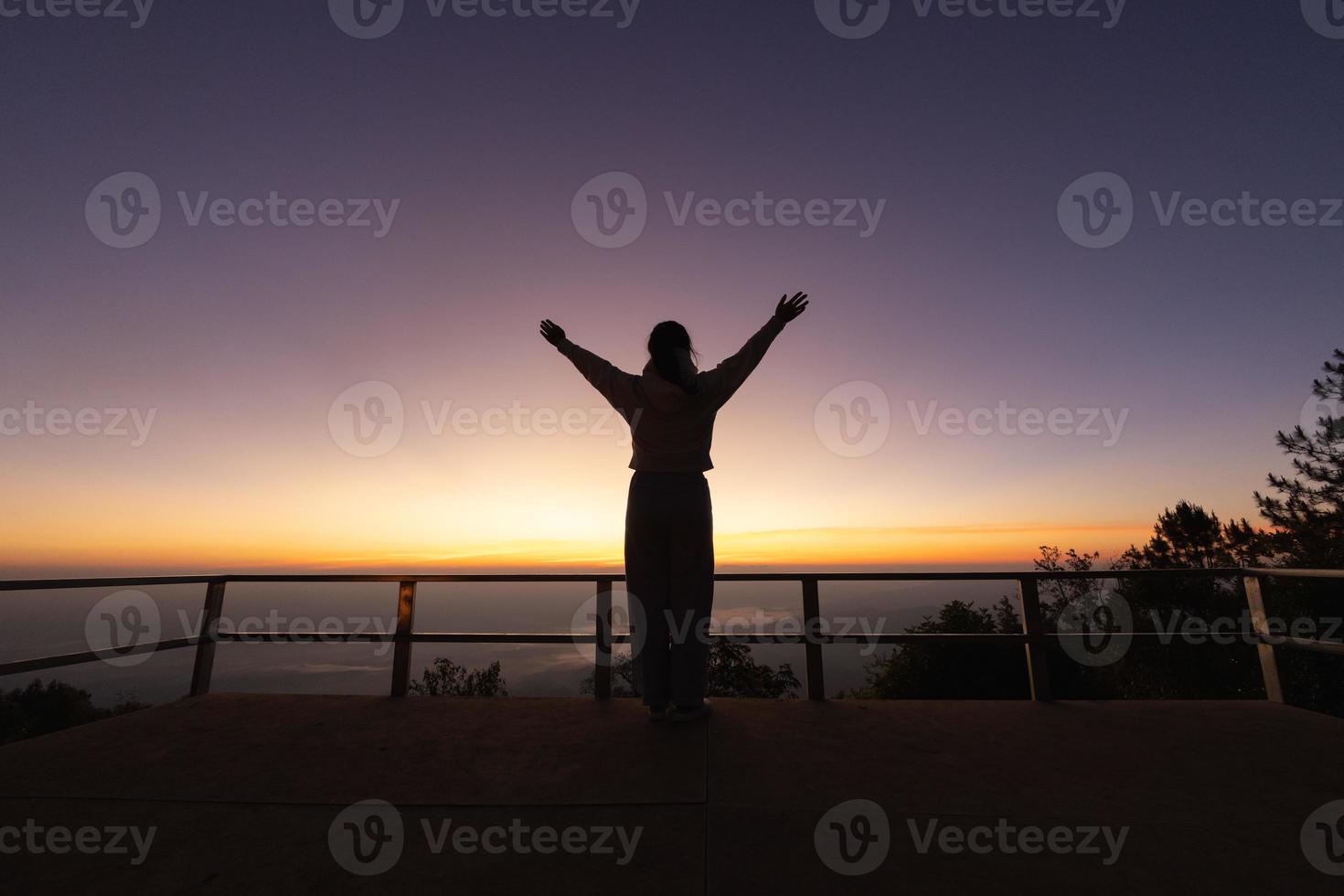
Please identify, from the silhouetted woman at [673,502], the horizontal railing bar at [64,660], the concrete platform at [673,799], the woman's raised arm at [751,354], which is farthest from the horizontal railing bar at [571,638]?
the woman's raised arm at [751,354]

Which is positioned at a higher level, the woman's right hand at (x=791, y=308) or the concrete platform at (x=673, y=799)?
the woman's right hand at (x=791, y=308)

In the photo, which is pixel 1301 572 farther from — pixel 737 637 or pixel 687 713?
pixel 687 713

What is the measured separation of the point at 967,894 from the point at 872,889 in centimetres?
25

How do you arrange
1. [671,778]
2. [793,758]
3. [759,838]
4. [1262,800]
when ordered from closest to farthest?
[759,838]
[1262,800]
[671,778]
[793,758]

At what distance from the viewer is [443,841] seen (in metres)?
1.83

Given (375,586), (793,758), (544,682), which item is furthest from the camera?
(544,682)

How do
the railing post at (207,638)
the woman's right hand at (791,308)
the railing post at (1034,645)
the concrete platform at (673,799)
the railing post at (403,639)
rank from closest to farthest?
the concrete platform at (673,799) < the woman's right hand at (791,308) < the railing post at (1034,645) < the railing post at (403,639) < the railing post at (207,638)

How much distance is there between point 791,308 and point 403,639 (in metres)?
3.35

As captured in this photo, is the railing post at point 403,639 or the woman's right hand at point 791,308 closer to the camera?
the woman's right hand at point 791,308

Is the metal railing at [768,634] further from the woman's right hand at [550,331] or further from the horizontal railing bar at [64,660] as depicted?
the woman's right hand at [550,331]

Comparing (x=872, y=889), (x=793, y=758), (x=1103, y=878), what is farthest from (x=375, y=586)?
(x=1103, y=878)

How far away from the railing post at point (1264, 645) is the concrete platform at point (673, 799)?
1.23ft

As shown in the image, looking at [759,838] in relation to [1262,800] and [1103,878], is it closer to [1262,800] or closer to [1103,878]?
[1103,878]

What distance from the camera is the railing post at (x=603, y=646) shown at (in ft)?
11.8
